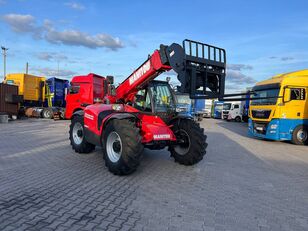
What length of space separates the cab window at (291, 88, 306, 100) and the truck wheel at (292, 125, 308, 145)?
138cm

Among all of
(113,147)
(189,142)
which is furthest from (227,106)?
(113,147)

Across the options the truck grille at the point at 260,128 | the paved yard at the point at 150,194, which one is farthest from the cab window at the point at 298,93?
the paved yard at the point at 150,194

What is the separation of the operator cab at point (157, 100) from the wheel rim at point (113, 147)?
1.02m

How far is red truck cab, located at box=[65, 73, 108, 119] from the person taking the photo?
669 inches

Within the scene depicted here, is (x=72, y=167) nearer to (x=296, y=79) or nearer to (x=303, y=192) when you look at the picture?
(x=303, y=192)

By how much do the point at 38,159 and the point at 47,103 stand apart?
59.1 ft

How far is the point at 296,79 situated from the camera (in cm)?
1286

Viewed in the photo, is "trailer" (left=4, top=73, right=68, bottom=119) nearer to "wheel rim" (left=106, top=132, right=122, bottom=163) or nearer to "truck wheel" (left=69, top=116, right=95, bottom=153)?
"truck wheel" (left=69, top=116, right=95, bottom=153)

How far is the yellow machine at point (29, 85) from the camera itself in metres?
22.2

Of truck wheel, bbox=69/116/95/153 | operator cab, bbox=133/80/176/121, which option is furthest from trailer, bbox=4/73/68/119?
operator cab, bbox=133/80/176/121

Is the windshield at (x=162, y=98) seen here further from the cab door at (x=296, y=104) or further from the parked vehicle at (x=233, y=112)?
the parked vehicle at (x=233, y=112)

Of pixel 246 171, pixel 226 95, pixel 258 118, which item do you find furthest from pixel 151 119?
pixel 258 118

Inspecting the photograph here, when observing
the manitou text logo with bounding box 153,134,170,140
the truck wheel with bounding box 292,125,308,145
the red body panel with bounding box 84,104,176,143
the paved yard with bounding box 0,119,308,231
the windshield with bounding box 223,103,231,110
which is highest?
the windshield with bounding box 223,103,231,110

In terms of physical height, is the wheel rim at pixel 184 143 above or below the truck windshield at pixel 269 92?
below
